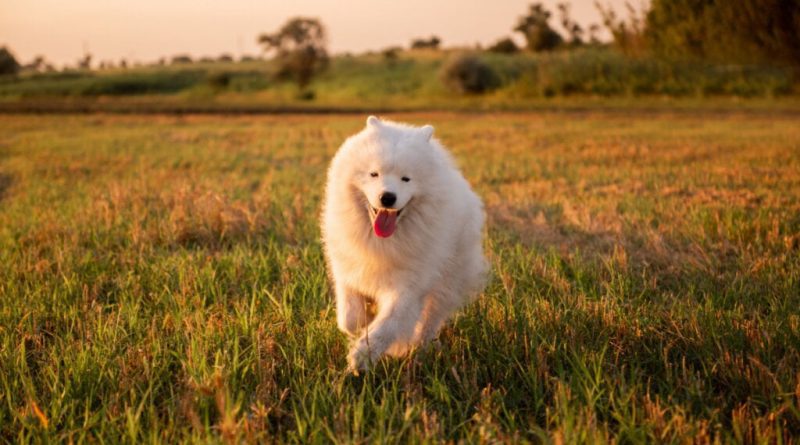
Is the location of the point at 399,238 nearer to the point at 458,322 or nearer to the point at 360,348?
the point at 360,348

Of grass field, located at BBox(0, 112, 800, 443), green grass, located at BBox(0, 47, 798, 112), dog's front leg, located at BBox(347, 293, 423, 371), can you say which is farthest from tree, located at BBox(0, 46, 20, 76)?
dog's front leg, located at BBox(347, 293, 423, 371)

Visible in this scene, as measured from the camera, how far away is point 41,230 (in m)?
5.76

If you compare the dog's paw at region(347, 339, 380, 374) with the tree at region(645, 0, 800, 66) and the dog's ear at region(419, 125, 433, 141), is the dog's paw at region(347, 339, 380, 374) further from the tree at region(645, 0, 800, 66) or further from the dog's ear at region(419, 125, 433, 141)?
the tree at region(645, 0, 800, 66)

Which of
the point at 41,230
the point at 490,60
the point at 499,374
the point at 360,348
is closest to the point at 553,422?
the point at 499,374

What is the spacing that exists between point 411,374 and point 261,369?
0.74m

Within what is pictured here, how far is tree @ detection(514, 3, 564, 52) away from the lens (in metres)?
52.2

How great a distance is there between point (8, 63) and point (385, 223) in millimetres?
67238

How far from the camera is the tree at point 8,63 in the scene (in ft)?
185

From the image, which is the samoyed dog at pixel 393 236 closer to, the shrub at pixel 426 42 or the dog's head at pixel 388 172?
the dog's head at pixel 388 172

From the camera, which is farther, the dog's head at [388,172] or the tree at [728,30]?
the tree at [728,30]

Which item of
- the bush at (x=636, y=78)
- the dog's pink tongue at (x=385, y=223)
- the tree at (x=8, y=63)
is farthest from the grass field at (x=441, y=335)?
the tree at (x=8, y=63)

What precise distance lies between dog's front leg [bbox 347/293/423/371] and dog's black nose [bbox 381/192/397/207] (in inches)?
19.4

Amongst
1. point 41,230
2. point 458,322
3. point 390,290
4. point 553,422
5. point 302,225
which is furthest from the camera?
point 302,225

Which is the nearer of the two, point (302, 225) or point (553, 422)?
point (553, 422)
